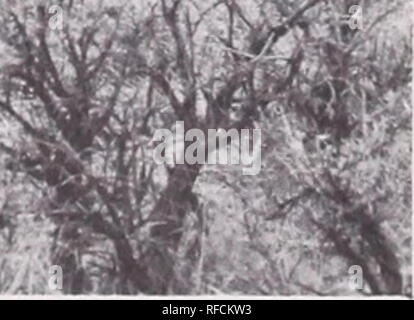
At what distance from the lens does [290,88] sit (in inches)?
69.0

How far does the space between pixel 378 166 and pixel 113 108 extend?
0.73m

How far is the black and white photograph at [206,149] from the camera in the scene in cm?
172

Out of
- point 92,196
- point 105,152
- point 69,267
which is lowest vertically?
point 69,267

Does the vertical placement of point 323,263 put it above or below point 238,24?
below

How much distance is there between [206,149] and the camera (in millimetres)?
1753

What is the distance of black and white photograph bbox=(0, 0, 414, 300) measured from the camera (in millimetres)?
1724
